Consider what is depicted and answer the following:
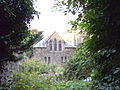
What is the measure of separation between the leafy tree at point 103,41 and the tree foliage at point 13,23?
2506 millimetres

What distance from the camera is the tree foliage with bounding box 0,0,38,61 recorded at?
4971 millimetres

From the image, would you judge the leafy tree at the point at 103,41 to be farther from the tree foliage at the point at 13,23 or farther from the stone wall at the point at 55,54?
the stone wall at the point at 55,54

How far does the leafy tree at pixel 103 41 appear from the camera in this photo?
2.56 meters

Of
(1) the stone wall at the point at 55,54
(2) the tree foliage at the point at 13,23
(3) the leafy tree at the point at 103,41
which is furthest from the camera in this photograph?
(1) the stone wall at the point at 55,54

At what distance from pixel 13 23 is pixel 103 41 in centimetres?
318

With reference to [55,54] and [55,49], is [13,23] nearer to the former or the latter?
[55,54]

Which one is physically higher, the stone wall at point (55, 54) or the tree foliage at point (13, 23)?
the tree foliage at point (13, 23)

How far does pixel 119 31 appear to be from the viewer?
8.61 ft

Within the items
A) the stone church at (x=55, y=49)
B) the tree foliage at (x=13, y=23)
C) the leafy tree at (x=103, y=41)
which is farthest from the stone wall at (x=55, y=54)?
the leafy tree at (x=103, y=41)

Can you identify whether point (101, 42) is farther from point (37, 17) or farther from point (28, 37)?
point (28, 37)

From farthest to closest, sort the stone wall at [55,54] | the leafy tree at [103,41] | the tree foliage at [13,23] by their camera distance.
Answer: the stone wall at [55,54] < the tree foliage at [13,23] < the leafy tree at [103,41]

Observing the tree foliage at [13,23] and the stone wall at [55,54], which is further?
the stone wall at [55,54]

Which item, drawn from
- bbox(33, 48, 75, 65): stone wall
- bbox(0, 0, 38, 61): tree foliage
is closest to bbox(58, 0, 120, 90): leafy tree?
bbox(0, 0, 38, 61): tree foliage

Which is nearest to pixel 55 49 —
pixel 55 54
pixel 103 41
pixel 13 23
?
pixel 55 54
